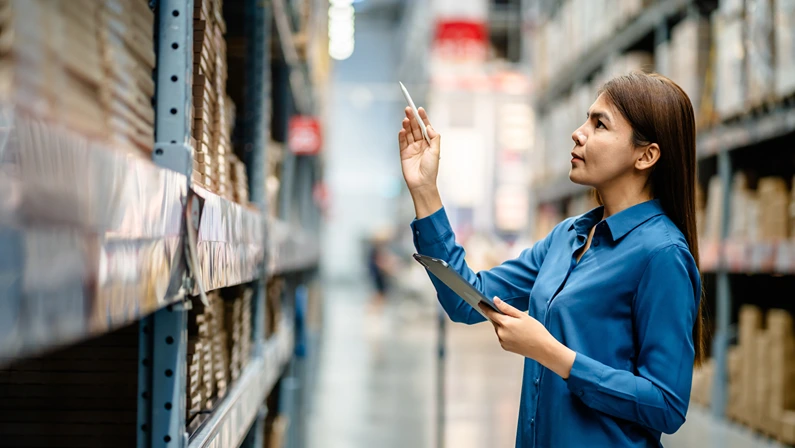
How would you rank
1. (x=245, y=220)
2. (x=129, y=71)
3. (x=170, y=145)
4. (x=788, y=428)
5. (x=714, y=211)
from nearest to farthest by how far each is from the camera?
(x=170, y=145)
(x=129, y=71)
(x=245, y=220)
(x=788, y=428)
(x=714, y=211)

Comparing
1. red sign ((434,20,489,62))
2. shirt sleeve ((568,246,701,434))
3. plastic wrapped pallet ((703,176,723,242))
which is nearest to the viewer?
shirt sleeve ((568,246,701,434))

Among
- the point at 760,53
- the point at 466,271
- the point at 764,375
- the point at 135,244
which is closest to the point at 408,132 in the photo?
the point at 466,271

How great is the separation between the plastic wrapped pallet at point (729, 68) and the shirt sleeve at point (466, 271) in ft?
7.40

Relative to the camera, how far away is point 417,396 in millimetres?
6348

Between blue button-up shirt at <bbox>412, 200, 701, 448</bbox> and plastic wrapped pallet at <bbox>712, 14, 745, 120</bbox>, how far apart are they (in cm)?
240

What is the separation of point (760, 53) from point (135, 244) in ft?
10.9

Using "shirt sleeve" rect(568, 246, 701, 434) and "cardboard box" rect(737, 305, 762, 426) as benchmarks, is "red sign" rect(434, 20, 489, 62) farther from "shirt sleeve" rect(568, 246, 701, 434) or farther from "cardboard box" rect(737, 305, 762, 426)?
"shirt sleeve" rect(568, 246, 701, 434)

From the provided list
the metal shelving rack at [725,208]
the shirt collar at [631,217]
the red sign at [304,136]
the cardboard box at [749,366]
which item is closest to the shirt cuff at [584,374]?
the shirt collar at [631,217]

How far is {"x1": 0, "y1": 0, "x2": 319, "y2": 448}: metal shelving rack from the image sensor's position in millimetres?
660

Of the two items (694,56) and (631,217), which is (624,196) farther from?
(694,56)

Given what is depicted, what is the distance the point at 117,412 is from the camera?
1742 millimetres

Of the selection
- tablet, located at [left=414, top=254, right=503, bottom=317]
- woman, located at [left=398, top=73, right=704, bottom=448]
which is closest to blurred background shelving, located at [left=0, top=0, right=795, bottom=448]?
tablet, located at [left=414, top=254, right=503, bottom=317]

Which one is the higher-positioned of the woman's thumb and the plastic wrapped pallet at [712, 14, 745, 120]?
the plastic wrapped pallet at [712, 14, 745, 120]

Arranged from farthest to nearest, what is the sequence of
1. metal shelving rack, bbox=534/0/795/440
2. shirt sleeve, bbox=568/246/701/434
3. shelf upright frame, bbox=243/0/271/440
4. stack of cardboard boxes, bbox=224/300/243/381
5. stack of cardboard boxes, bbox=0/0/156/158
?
metal shelving rack, bbox=534/0/795/440, shelf upright frame, bbox=243/0/271/440, stack of cardboard boxes, bbox=224/300/243/381, shirt sleeve, bbox=568/246/701/434, stack of cardboard boxes, bbox=0/0/156/158
